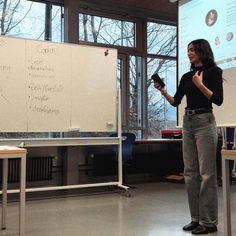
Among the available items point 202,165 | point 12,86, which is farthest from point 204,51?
point 12,86

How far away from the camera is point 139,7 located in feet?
19.5

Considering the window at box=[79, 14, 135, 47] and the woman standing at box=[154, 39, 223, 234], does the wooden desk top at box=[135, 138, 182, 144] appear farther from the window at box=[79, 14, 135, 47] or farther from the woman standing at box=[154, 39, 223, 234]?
the woman standing at box=[154, 39, 223, 234]

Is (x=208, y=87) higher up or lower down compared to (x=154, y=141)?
higher up

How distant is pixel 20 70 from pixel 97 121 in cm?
118

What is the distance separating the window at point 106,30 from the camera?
5523mm

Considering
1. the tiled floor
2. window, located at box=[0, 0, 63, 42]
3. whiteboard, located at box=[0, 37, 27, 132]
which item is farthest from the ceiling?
the tiled floor

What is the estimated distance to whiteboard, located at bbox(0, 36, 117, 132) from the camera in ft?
12.9

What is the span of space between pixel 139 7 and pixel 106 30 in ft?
2.48

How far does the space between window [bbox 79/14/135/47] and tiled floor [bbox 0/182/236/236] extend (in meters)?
2.58

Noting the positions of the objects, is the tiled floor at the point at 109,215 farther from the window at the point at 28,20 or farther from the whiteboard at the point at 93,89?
the window at the point at 28,20

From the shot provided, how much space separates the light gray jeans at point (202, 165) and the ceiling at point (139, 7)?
3472 mm

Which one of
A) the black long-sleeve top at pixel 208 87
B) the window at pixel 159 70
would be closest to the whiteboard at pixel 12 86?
the black long-sleeve top at pixel 208 87

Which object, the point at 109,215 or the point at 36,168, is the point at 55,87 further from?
the point at 109,215

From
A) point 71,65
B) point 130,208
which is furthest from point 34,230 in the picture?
point 71,65
